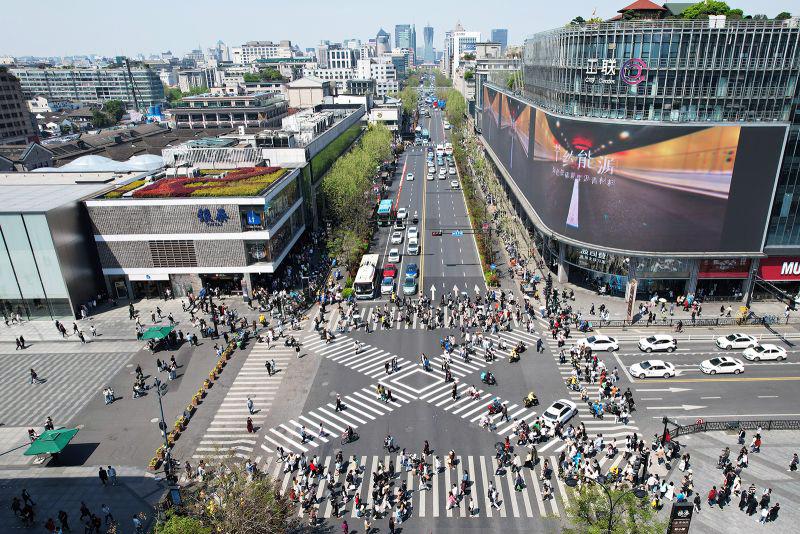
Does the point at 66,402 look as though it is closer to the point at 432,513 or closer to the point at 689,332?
the point at 432,513

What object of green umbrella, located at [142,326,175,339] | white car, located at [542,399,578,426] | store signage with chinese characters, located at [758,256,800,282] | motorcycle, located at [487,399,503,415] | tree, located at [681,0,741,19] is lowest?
motorcycle, located at [487,399,503,415]

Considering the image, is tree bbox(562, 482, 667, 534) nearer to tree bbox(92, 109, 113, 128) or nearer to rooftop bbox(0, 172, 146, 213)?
rooftop bbox(0, 172, 146, 213)

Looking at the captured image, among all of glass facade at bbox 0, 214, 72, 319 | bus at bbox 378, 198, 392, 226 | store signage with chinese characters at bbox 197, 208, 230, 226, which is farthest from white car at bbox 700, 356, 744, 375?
glass facade at bbox 0, 214, 72, 319

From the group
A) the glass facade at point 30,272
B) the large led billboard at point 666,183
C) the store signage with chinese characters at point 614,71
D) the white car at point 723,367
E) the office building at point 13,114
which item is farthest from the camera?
the office building at point 13,114

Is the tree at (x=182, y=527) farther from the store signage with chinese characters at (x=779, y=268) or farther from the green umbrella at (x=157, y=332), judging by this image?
the store signage with chinese characters at (x=779, y=268)

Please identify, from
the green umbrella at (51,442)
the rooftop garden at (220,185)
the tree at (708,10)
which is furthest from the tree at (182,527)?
the tree at (708,10)

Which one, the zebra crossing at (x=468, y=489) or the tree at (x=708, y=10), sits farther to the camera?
the tree at (x=708, y=10)
